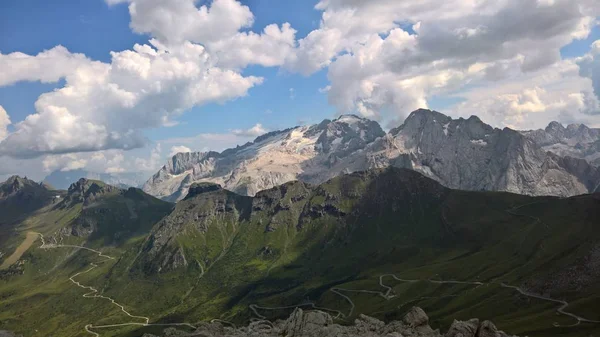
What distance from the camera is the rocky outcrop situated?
364ft

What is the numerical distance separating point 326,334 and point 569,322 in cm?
13871

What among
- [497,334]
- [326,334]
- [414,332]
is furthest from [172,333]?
[497,334]

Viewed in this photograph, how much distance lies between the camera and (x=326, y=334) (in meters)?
109

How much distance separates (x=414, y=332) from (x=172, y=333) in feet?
215

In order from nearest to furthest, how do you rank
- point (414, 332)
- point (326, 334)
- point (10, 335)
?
1. point (326, 334)
2. point (10, 335)
3. point (414, 332)

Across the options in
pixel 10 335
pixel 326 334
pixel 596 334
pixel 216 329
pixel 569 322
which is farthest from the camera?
pixel 569 322

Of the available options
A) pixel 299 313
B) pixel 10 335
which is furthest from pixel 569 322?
pixel 10 335

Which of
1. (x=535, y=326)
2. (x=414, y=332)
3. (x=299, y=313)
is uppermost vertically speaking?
(x=299, y=313)

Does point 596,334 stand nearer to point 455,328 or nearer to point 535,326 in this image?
point 535,326

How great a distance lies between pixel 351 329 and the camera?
12312 centimetres

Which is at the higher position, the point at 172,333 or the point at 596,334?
the point at 172,333

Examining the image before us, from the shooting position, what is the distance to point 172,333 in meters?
131

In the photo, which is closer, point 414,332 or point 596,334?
point 414,332

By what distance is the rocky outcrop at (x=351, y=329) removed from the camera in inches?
4365
